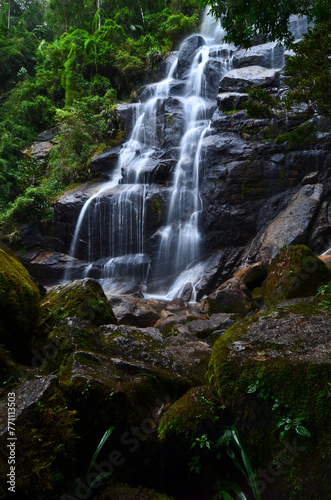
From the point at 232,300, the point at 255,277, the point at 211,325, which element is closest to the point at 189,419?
the point at 211,325

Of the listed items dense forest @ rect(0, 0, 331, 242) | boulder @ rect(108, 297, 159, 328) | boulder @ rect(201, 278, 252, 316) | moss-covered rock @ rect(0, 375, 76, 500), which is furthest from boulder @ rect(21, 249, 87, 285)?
moss-covered rock @ rect(0, 375, 76, 500)

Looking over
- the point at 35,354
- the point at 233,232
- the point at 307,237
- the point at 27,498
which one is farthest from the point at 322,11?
the point at 27,498

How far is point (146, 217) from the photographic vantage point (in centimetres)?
1422

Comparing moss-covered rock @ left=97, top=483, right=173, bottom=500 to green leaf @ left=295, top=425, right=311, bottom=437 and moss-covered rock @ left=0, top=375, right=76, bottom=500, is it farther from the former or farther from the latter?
green leaf @ left=295, top=425, right=311, bottom=437

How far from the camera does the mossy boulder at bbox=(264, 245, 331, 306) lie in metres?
6.14

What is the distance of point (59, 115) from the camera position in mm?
19141

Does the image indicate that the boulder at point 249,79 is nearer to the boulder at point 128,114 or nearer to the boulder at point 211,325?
the boulder at point 128,114

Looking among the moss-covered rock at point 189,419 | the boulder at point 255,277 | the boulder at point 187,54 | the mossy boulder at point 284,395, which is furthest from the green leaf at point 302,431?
the boulder at point 187,54

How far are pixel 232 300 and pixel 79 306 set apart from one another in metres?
4.93

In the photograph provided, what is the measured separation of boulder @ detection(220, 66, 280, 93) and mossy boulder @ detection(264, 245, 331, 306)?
451 inches

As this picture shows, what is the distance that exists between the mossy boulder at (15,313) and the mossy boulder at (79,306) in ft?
1.18

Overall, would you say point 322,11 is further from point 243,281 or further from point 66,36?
point 66,36

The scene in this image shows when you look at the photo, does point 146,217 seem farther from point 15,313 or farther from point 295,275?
point 15,313

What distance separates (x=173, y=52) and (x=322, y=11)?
19.8m
